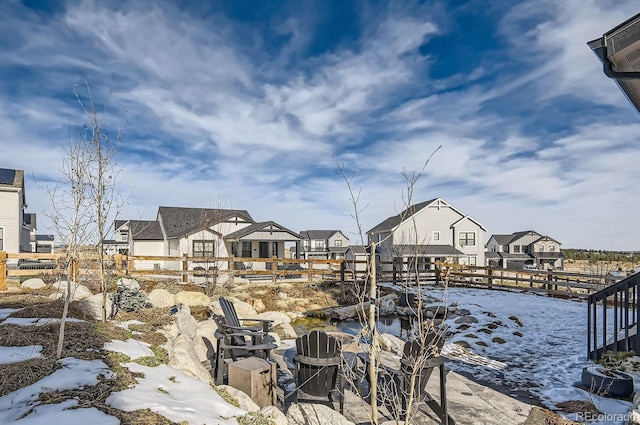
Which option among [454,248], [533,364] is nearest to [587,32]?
[533,364]

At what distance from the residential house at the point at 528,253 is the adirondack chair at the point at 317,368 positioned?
4205cm

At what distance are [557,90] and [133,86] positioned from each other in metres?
12.1

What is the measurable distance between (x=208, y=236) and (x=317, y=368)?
2018 cm

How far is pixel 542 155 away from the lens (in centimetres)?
1463

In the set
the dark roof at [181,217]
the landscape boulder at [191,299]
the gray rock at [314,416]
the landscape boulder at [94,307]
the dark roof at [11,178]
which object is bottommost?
the landscape boulder at [191,299]

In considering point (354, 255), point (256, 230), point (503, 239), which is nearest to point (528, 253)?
point (503, 239)

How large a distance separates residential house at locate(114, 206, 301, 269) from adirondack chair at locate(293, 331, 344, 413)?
15.6m

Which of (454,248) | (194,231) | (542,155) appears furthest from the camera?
(454,248)

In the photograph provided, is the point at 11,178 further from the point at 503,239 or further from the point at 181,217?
the point at 503,239

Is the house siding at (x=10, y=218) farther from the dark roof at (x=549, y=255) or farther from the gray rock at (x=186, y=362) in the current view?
the dark roof at (x=549, y=255)

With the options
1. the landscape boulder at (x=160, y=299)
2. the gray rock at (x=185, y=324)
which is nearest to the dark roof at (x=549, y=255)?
the landscape boulder at (x=160, y=299)

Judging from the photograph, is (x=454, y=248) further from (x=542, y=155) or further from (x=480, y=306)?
(x=480, y=306)

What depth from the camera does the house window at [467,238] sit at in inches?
1208

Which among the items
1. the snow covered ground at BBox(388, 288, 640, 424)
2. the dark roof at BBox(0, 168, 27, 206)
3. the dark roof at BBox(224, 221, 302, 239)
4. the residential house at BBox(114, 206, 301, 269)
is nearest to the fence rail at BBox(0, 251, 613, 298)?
the snow covered ground at BBox(388, 288, 640, 424)
